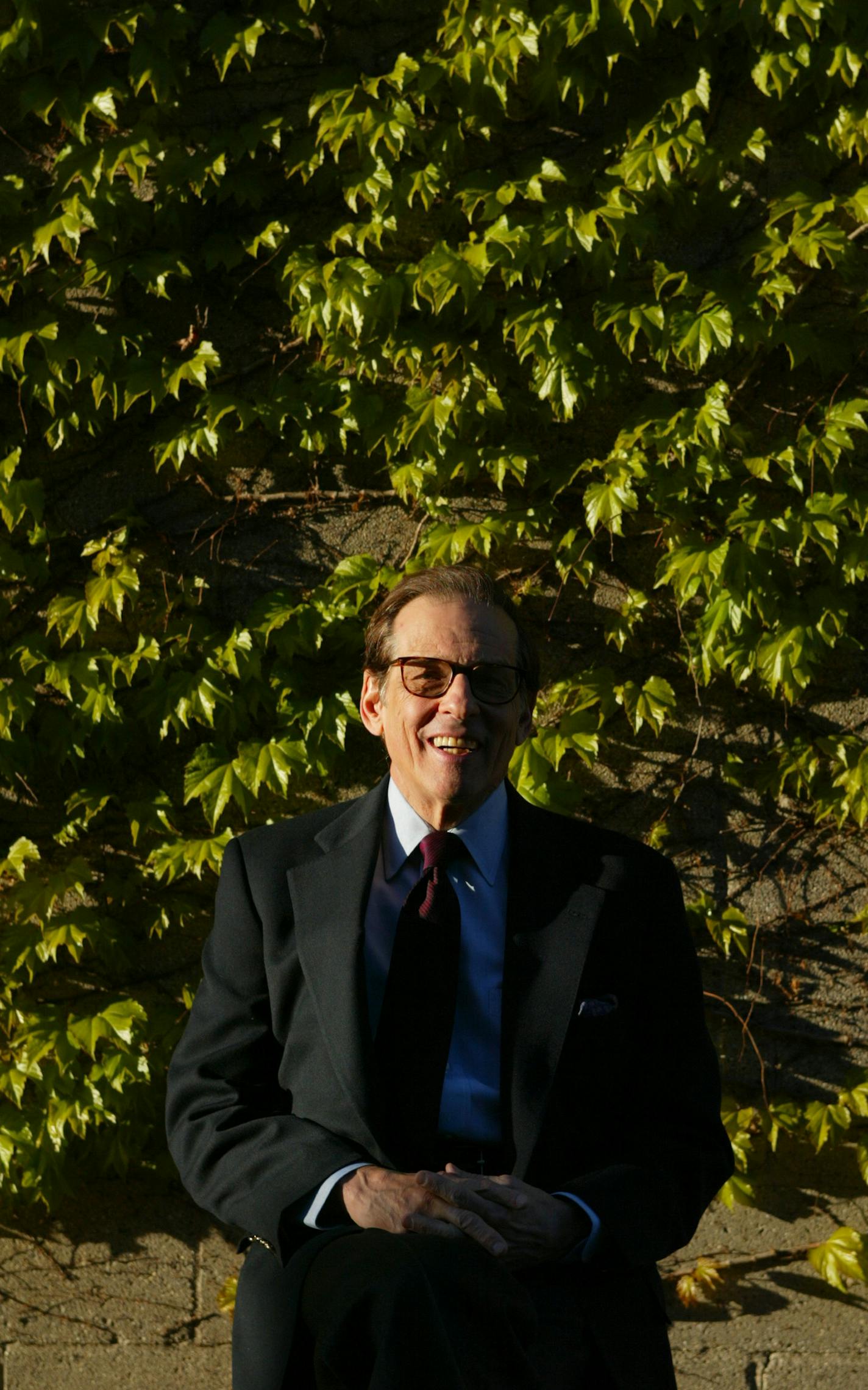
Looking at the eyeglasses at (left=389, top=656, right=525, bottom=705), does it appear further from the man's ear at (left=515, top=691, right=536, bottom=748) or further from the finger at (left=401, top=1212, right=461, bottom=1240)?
the finger at (left=401, top=1212, right=461, bottom=1240)

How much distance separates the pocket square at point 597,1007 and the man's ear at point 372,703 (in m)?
0.59

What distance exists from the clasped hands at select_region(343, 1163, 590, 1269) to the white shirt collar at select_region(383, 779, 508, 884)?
1.72 ft

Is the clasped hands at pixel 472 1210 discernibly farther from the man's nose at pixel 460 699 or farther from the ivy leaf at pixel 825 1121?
the ivy leaf at pixel 825 1121

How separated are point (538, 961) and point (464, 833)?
0.84 feet

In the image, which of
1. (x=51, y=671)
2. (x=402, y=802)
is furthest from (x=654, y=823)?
(x=51, y=671)

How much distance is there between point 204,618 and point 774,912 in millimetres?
1738

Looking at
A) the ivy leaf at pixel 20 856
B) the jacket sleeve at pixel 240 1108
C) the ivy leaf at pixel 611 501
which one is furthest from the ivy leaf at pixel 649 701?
the ivy leaf at pixel 20 856

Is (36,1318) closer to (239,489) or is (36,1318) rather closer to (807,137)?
(239,489)

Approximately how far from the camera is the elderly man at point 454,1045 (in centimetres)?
187

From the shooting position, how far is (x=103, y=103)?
3568mm

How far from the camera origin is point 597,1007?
208cm

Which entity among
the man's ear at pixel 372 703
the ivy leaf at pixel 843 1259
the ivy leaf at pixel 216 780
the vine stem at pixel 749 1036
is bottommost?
the ivy leaf at pixel 843 1259

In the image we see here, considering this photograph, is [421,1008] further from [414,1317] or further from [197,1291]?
[197,1291]

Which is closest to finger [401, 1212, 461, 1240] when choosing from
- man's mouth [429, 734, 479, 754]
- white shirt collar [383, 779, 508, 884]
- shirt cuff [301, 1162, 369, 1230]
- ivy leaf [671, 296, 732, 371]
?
shirt cuff [301, 1162, 369, 1230]
